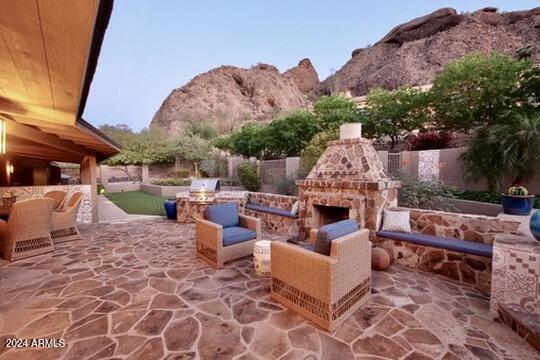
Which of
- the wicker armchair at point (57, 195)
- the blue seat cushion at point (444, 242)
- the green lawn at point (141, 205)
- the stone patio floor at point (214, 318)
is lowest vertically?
the stone patio floor at point (214, 318)

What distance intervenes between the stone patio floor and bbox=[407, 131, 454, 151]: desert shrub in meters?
8.76

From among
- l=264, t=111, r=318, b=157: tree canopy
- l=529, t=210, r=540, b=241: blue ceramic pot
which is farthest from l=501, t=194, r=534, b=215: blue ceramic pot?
l=264, t=111, r=318, b=157: tree canopy

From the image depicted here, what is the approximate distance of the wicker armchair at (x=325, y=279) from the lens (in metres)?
2.44

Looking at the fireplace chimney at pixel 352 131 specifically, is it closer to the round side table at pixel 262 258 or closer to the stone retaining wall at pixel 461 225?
the stone retaining wall at pixel 461 225

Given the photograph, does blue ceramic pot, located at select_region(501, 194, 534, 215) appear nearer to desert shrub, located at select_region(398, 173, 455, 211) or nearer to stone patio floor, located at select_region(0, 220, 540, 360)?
desert shrub, located at select_region(398, 173, 455, 211)

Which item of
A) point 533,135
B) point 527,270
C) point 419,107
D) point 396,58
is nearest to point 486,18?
point 396,58

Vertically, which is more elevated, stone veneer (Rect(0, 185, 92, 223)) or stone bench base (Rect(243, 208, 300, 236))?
stone veneer (Rect(0, 185, 92, 223))

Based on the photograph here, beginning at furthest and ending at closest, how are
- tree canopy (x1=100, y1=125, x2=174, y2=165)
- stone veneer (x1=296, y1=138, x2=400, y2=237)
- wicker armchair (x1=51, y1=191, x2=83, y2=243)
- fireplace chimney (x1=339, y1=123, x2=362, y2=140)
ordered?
tree canopy (x1=100, y1=125, x2=174, y2=165)
wicker armchair (x1=51, y1=191, x2=83, y2=243)
fireplace chimney (x1=339, y1=123, x2=362, y2=140)
stone veneer (x1=296, y1=138, x2=400, y2=237)

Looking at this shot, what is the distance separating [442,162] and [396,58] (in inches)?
974

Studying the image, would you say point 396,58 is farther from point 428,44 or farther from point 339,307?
point 339,307

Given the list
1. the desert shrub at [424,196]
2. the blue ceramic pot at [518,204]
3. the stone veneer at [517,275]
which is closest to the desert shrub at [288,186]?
the desert shrub at [424,196]

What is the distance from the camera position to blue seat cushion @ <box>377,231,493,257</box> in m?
3.38

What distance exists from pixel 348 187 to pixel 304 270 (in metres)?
2.60

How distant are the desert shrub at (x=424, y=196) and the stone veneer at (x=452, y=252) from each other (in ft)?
5.50
